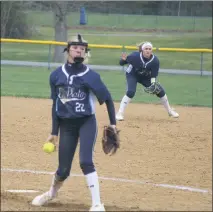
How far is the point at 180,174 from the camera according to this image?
839 cm

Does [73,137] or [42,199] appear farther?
[42,199]

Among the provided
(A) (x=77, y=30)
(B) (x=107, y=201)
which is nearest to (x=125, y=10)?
(A) (x=77, y=30)

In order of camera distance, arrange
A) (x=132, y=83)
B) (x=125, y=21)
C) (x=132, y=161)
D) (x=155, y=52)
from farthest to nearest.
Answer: (x=155, y=52) → (x=125, y=21) → (x=132, y=83) → (x=132, y=161)

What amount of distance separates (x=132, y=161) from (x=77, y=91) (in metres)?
3.19

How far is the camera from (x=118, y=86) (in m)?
19.9

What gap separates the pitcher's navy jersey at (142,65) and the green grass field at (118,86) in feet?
12.4

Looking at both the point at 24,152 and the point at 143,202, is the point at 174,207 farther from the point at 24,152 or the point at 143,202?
the point at 24,152

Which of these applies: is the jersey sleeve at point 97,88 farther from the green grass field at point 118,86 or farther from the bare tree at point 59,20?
the green grass field at point 118,86

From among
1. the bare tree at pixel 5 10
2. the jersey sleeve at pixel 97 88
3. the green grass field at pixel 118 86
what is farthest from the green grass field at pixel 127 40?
the jersey sleeve at pixel 97 88

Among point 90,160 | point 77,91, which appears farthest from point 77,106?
point 90,160

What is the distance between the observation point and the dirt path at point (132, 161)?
6797mm

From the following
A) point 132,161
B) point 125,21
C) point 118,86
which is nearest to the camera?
point 132,161

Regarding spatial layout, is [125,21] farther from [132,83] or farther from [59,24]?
[132,83]

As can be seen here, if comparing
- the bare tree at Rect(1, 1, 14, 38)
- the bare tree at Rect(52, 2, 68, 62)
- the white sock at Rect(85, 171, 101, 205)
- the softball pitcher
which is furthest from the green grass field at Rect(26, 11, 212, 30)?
the white sock at Rect(85, 171, 101, 205)
